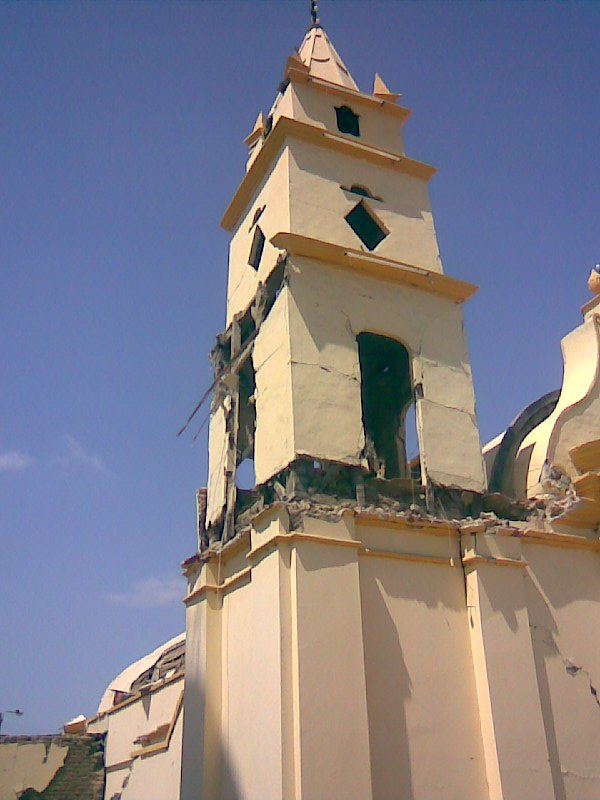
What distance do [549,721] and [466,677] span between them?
106cm

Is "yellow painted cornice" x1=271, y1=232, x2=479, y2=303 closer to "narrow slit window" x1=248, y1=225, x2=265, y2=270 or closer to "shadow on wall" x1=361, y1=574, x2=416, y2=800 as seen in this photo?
"narrow slit window" x1=248, y1=225, x2=265, y2=270

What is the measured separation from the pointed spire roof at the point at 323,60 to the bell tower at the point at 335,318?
0.25 metres

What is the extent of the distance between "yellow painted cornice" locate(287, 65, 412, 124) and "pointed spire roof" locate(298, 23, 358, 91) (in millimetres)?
360

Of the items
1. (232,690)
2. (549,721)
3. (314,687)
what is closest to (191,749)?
(232,690)

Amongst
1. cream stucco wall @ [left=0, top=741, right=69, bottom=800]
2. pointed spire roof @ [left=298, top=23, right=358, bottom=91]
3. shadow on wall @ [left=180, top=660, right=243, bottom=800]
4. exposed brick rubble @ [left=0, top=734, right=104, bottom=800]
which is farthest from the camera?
exposed brick rubble @ [left=0, top=734, right=104, bottom=800]

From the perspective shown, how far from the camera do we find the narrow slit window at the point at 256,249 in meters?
12.7

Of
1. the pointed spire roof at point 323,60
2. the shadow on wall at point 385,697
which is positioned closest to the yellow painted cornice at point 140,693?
the shadow on wall at point 385,697

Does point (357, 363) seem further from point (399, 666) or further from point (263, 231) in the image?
point (399, 666)

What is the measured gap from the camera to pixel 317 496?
30.3 feet

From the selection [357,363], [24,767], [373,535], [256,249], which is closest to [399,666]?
[373,535]

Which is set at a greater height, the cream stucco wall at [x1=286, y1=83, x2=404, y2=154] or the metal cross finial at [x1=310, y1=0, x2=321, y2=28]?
the metal cross finial at [x1=310, y1=0, x2=321, y2=28]

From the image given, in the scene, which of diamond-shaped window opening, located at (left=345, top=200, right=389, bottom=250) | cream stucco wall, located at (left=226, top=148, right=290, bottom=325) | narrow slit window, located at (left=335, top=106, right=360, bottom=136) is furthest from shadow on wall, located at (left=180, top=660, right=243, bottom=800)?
narrow slit window, located at (left=335, top=106, right=360, bottom=136)

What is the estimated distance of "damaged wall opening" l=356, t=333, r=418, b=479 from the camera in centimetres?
1193

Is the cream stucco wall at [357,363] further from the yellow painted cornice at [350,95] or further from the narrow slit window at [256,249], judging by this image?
the yellow painted cornice at [350,95]
